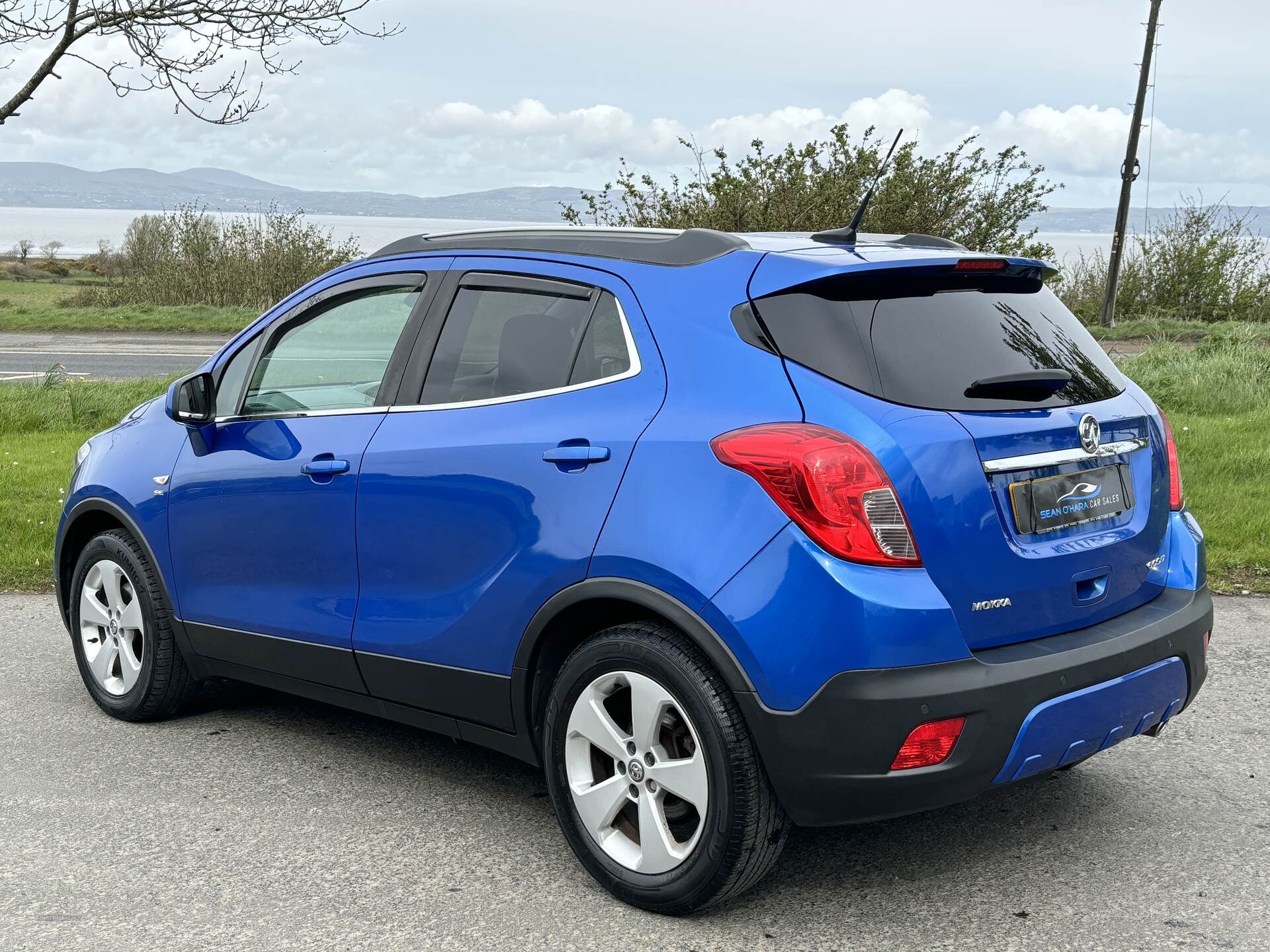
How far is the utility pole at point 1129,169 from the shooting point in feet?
89.0

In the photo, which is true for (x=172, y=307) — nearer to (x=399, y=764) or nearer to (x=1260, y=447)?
(x=1260, y=447)

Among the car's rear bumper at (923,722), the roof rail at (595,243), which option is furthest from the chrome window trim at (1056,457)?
the roof rail at (595,243)

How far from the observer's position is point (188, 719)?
16.6 feet

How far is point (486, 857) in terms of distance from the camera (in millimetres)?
3688

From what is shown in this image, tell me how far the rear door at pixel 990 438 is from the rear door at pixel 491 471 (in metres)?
0.50

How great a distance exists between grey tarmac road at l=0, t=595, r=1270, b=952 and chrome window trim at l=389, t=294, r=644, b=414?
1277mm

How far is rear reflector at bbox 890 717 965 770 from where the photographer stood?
114 inches

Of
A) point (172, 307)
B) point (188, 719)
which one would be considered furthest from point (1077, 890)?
point (172, 307)

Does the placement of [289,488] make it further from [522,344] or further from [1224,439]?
[1224,439]

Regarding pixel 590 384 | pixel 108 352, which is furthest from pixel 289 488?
pixel 108 352

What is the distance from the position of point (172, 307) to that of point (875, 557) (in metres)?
28.7

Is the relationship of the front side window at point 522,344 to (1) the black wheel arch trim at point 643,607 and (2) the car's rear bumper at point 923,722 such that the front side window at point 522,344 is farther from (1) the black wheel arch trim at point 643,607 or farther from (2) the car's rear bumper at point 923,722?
(2) the car's rear bumper at point 923,722

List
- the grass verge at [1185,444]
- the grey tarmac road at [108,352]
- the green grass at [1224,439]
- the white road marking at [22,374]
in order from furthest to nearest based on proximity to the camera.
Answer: the grey tarmac road at [108,352], the white road marking at [22,374], the grass verge at [1185,444], the green grass at [1224,439]

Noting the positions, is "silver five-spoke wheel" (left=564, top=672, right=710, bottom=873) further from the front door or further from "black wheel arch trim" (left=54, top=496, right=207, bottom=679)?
"black wheel arch trim" (left=54, top=496, right=207, bottom=679)
